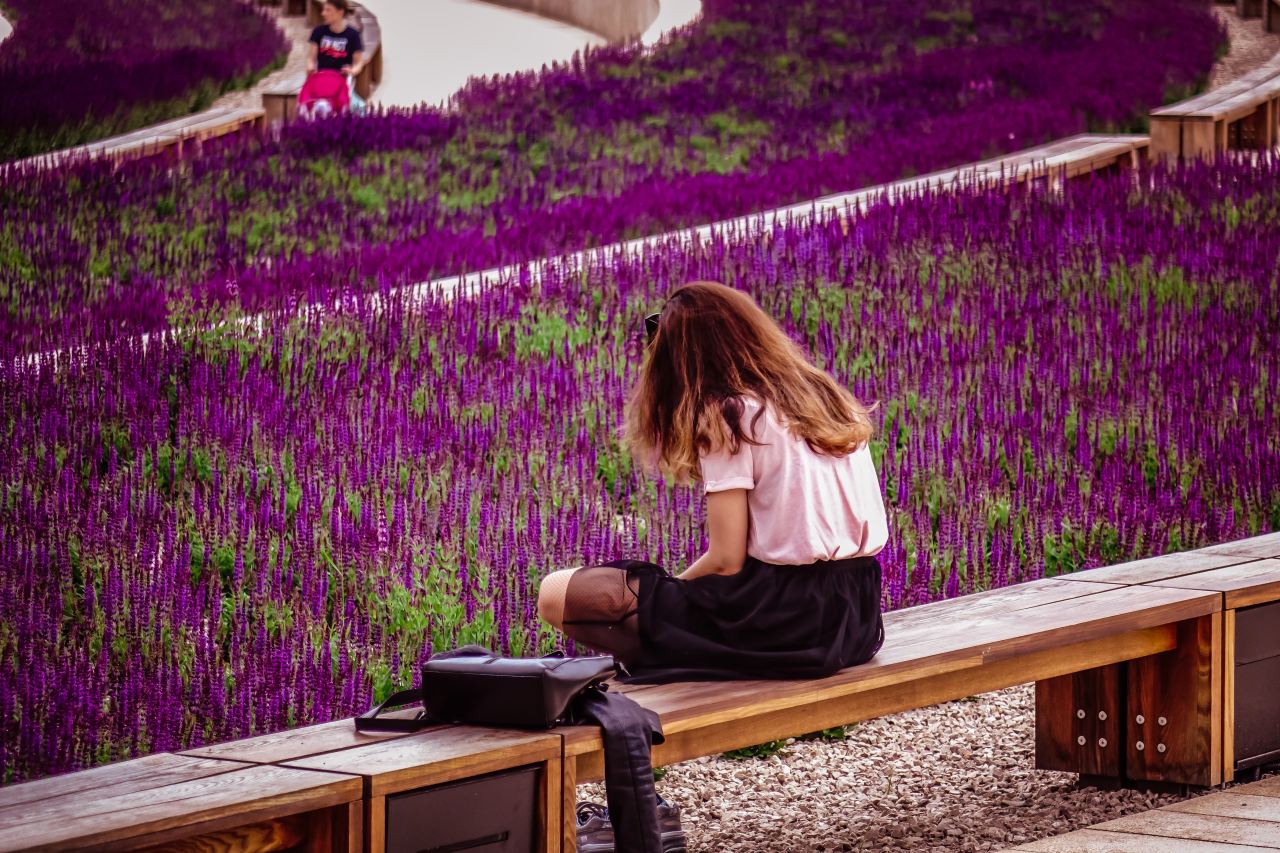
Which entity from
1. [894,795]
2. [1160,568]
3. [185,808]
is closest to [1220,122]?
[1160,568]

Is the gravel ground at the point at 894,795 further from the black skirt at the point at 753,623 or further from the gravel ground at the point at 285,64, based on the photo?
the gravel ground at the point at 285,64

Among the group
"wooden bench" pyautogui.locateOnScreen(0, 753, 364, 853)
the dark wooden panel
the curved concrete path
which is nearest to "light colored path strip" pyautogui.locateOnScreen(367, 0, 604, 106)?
the curved concrete path

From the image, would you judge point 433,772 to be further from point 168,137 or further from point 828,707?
→ point 168,137

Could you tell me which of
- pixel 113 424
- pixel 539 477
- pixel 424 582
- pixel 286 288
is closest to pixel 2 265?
pixel 286 288

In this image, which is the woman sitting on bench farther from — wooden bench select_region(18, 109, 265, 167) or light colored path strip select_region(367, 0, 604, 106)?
light colored path strip select_region(367, 0, 604, 106)

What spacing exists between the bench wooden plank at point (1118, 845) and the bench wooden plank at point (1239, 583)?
2.19 ft

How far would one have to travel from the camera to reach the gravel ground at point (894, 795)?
406cm

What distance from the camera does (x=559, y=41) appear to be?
21.2m

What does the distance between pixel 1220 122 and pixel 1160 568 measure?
8067mm

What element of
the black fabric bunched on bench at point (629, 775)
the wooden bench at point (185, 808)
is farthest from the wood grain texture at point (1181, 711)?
the wooden bench at point (185, 808)

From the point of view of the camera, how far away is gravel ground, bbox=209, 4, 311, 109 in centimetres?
1712

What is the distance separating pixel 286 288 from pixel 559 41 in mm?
13973

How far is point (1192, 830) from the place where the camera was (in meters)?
3.74

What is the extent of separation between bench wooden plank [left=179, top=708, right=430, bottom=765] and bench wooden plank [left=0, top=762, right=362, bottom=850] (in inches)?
3.5
